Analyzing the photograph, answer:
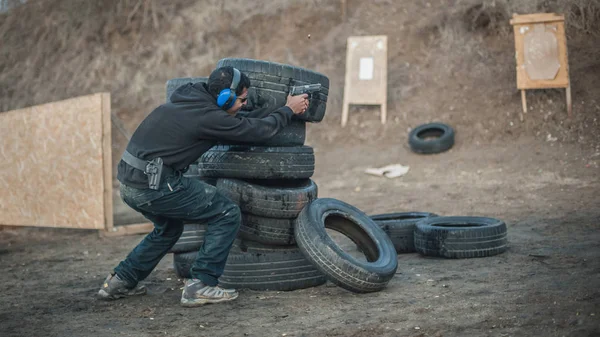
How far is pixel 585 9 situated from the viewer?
1376cm

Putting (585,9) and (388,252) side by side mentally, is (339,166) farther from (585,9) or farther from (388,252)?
(388,252)

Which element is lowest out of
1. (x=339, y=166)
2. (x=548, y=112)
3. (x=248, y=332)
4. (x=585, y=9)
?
(x=248, y=332)

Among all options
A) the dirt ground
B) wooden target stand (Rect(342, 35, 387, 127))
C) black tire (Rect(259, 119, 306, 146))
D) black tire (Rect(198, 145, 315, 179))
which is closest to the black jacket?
black tire (Rect(198, 145, 315, 179))

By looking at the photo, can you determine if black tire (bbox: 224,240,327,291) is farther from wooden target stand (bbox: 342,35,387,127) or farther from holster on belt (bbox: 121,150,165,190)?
wooden target stand (bbox: 342,35,387,127)

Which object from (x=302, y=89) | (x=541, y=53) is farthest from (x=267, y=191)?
(x=541, y=53)

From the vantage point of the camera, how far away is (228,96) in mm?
4996

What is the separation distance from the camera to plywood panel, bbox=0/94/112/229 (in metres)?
8.57

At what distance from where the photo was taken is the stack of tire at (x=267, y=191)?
552 centimetres

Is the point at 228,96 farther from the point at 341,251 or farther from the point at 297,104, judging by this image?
the point at 341,251

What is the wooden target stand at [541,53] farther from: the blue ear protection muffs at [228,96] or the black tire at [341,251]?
the blue ear protection muffs at [228,96]

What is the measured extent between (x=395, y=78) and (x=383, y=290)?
10837 mm

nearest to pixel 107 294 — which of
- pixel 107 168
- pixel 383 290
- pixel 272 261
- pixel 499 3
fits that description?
pixel 272 261

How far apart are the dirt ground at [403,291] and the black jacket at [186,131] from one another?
3.90 ft

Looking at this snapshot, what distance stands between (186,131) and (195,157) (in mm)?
261
